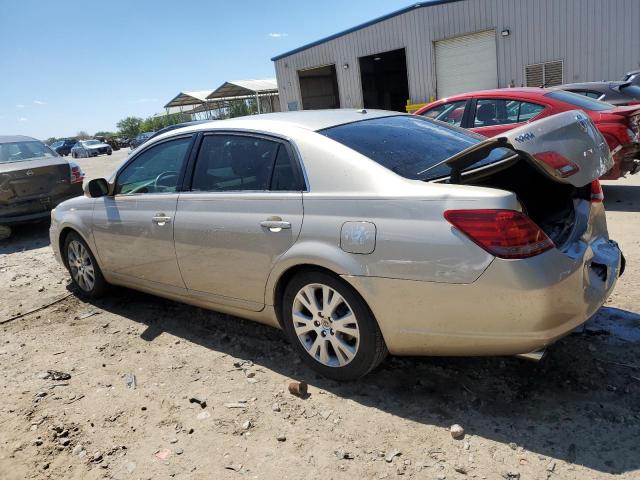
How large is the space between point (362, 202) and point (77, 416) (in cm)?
211

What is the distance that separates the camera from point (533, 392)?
2791 mm

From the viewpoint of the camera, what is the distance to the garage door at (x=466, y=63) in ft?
60.5

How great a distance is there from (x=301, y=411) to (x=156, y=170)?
230 cm

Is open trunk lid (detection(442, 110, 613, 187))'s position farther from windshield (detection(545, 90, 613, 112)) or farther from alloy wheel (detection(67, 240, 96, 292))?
windshield (detection(545, 90, 613, 112))

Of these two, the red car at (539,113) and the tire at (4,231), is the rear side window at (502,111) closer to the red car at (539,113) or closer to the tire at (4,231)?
the red car at (539,113)

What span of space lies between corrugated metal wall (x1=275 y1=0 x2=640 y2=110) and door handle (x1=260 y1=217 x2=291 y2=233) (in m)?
17.0

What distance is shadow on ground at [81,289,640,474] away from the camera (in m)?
2.40

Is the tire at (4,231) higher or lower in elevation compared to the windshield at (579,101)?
lower

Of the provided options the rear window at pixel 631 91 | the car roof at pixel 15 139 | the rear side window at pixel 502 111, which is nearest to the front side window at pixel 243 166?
the rear side window at pixel 502 111

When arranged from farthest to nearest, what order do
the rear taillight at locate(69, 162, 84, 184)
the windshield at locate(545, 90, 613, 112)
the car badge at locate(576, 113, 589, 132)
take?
the rear taillight at locate(69, 162, 84, 184), the windshield at locate(545, 90, 613, 112), the car badge at locate(576, 113, 589, 132)

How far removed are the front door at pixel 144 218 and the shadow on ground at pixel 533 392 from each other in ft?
2.78

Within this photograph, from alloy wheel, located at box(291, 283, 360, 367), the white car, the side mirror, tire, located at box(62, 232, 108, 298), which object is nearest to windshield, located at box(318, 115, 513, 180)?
alloy wheel, located at box(291, 283, 360, 367)

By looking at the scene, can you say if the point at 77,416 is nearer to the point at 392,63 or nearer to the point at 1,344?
the point at 1,344

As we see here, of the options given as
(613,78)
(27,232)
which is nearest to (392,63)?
(613,78)
